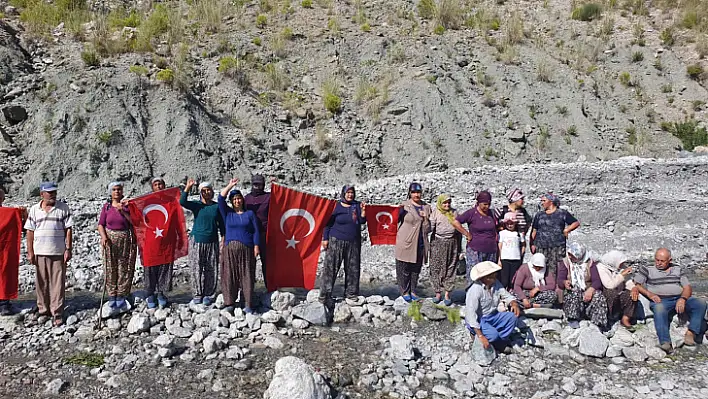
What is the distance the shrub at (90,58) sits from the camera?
14539 mm

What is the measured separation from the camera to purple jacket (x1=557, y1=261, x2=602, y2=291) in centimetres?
620

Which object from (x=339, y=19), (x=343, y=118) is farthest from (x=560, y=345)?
(x=339, y=19)

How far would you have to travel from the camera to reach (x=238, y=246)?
6195 mm

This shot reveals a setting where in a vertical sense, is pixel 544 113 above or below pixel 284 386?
above

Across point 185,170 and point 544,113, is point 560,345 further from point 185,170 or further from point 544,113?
point 544,113

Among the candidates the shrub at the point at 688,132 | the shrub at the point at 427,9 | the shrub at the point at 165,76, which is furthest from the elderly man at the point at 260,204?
the shrub at the point at 427,9

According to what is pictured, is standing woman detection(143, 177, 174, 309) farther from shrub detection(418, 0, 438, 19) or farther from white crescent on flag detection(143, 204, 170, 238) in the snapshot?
shrub detection(418, 0, 438, 19)

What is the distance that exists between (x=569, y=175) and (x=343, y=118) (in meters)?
6.79

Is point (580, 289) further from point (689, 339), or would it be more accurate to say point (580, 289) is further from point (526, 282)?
point (689, 339)

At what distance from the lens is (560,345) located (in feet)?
19.5

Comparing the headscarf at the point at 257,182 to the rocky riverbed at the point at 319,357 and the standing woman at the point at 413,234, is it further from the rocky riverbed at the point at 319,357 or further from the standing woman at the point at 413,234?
the standing woman at the point at 413,234

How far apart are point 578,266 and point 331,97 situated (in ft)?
35.9

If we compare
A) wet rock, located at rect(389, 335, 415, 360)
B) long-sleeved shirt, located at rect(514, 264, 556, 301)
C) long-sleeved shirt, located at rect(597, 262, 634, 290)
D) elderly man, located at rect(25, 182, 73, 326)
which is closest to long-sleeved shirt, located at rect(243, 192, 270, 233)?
elderly man, located at rect(25, 182, 73, 326)

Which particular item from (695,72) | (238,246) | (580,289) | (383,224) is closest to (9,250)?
(238,246)
